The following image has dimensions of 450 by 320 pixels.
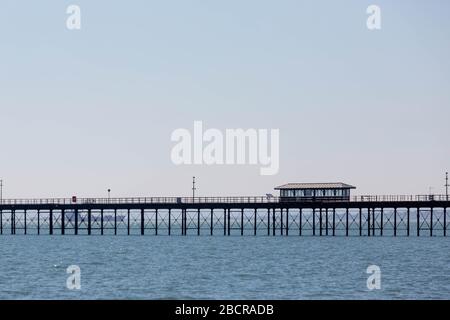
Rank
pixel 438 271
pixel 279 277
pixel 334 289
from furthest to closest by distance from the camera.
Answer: pixel 438 271 < pixel 279 277 < pixel 334 289

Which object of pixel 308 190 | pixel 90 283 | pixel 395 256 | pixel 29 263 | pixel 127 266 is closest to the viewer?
pixel 90 283

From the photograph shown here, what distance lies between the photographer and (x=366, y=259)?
61.5m

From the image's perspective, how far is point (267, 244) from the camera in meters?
82.8

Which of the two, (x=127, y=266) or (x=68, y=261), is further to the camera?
(x=68, y=261)

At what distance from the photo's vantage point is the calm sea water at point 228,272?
3847cm

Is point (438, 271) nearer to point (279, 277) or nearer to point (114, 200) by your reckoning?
point (279, 277)

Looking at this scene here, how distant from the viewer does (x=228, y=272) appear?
49719 mm

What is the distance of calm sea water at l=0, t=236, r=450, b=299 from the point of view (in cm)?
3847
